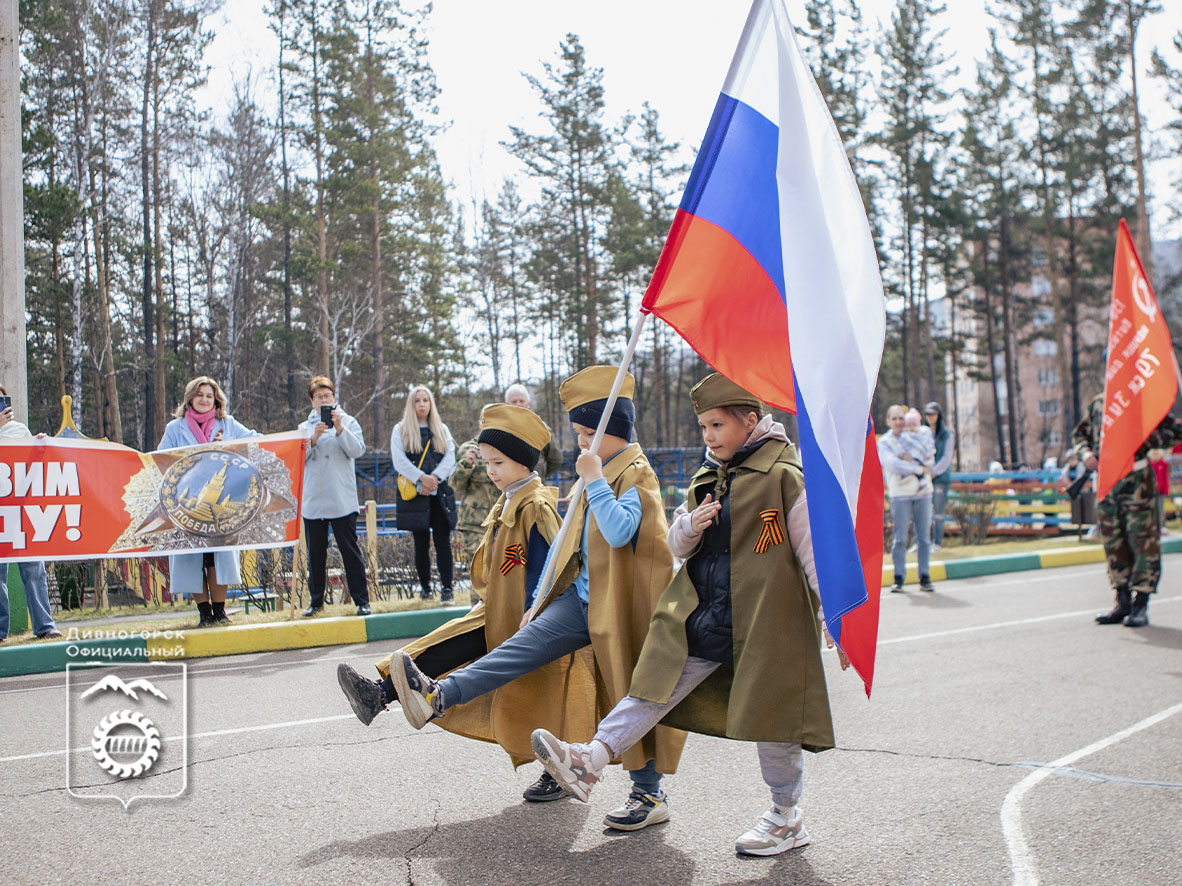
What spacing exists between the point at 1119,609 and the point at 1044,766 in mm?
4820

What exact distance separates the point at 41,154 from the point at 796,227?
28806 mm

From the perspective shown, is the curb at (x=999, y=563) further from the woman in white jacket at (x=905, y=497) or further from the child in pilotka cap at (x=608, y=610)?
the child in pilotka cap at (x=608, y=610)

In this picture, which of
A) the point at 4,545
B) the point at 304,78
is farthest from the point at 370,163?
the point at 4,545

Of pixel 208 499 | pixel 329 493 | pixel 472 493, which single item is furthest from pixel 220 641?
pixel 472 493

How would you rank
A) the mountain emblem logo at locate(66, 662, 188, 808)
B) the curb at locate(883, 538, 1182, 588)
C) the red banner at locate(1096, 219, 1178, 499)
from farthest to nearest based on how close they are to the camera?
1. the curb at locate(883, 538, 1182, 588)
2. the red banner at locate(1096, 219, 1178, 499)
3. the mountain emblem logo at locate(66, 662, 188, 808)

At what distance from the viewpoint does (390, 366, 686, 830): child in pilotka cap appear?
3.87m

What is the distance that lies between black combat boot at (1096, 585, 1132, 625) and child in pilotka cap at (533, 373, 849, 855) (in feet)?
20.8

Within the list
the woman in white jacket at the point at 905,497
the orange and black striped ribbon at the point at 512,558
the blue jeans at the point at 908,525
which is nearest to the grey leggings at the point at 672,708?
the orange and black striped ribbon at the point at 512,558

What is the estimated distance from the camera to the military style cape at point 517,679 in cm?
414

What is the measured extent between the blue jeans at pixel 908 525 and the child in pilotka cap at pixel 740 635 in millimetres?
8305

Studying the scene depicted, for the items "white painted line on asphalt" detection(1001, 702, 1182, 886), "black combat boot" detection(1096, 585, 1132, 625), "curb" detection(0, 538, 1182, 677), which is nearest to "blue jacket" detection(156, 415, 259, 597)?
"curb" detection(0, 538, 1182, 677)

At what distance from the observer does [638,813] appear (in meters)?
4.05

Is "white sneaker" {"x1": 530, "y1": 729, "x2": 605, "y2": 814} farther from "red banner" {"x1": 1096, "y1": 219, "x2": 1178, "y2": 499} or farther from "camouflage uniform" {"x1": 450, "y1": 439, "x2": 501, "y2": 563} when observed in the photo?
"red banner" {"x1": 1096, "y1": 219, "x2": 1178, "y2": 499}

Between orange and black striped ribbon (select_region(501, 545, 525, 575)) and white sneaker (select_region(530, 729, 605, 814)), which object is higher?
orange and black striped ribbon (select_region(501, 545, 525, 575))
